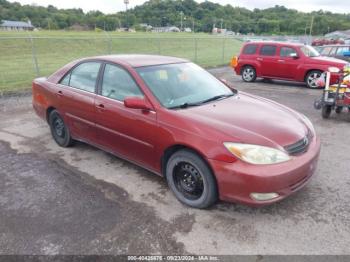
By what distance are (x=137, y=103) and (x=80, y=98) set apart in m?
1.32

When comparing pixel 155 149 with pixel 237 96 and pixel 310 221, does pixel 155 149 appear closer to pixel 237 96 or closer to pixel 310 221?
pixel 237 96

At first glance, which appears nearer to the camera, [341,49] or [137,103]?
[137,103]

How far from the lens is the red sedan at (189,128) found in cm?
285

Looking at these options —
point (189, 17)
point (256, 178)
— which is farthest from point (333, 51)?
point (189, 17)

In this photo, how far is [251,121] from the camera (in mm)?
3223

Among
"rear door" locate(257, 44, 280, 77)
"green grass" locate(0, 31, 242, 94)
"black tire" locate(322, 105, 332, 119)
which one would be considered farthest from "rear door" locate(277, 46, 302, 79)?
"green grass" locate(0, 31, 242, 94)

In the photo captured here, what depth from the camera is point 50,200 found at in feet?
11.4

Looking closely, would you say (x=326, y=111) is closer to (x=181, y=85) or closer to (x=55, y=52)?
(x=181, y=85)

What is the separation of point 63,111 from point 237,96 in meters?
2.66

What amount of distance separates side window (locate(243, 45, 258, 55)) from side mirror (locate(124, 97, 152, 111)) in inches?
379

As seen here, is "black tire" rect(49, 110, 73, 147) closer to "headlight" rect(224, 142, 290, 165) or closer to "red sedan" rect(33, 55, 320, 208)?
"red sedan" rect(33, 55, 320, 208)

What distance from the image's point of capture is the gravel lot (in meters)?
2.71

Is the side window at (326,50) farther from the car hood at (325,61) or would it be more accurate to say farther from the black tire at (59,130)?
the black tire at (59,130)

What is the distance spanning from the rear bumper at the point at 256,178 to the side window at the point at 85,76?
2241 millimetres
